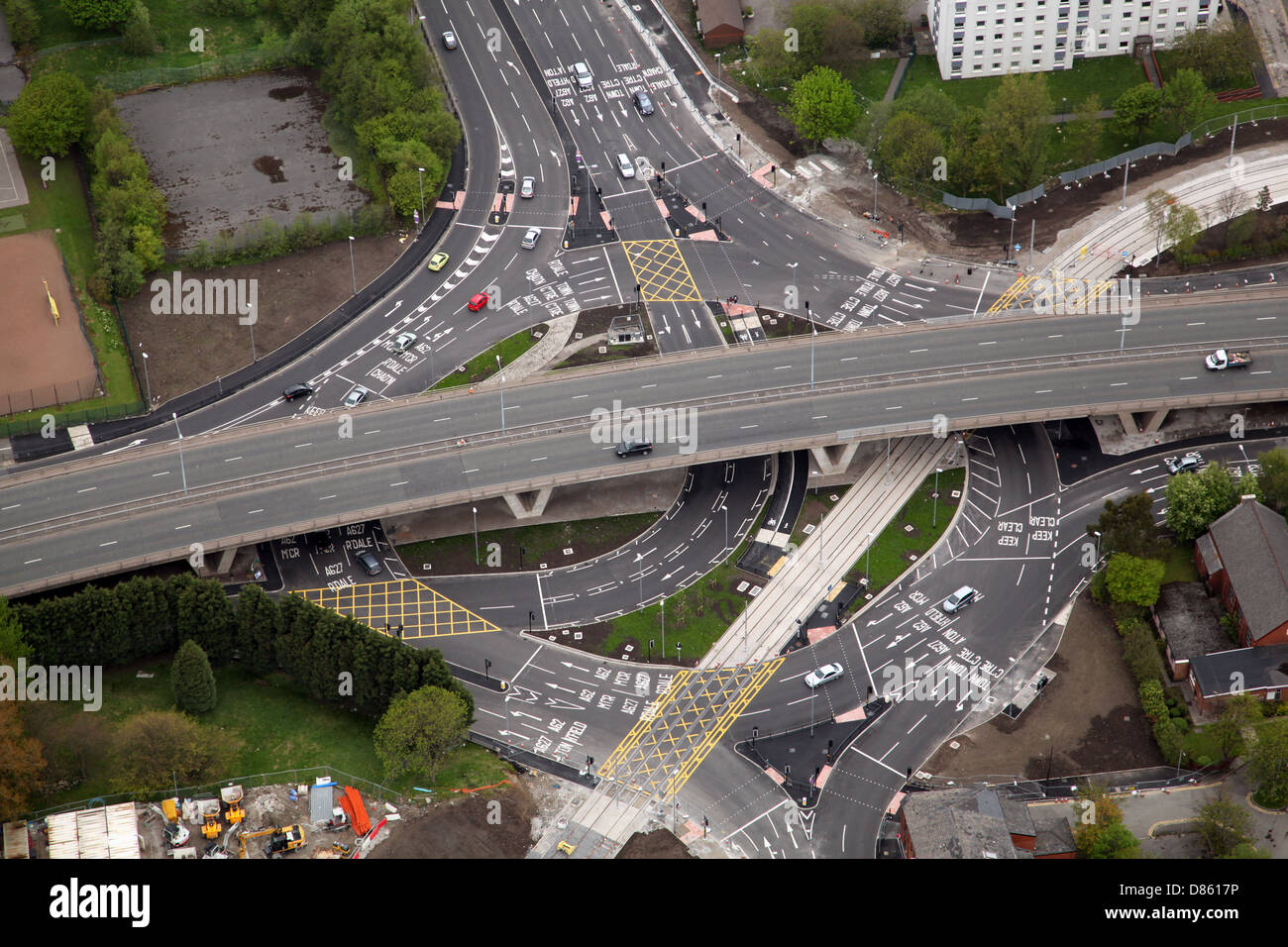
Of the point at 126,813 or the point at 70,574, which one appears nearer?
the point at 126,813

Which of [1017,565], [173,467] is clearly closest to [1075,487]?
[1017,565]

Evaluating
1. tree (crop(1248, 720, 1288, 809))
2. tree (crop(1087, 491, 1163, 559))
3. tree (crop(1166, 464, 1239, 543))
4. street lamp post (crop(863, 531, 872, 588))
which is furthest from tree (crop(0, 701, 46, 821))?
tree (crop(1166, 464, 1239, 543))

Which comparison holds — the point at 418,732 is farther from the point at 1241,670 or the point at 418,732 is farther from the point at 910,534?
the point at 1241,670

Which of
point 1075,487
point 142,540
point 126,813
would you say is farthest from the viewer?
point 1075,487

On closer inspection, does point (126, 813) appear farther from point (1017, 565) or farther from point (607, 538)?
point (1017, 565)

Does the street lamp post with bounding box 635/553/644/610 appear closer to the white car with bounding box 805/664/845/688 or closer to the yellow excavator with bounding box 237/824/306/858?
the white car with bounding box 805/664/845/688

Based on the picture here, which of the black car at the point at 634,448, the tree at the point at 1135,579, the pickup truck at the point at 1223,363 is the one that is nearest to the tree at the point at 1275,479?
the pickup truck at the point at 1223,363

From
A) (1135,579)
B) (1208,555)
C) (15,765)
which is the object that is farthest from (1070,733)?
(15,765)
